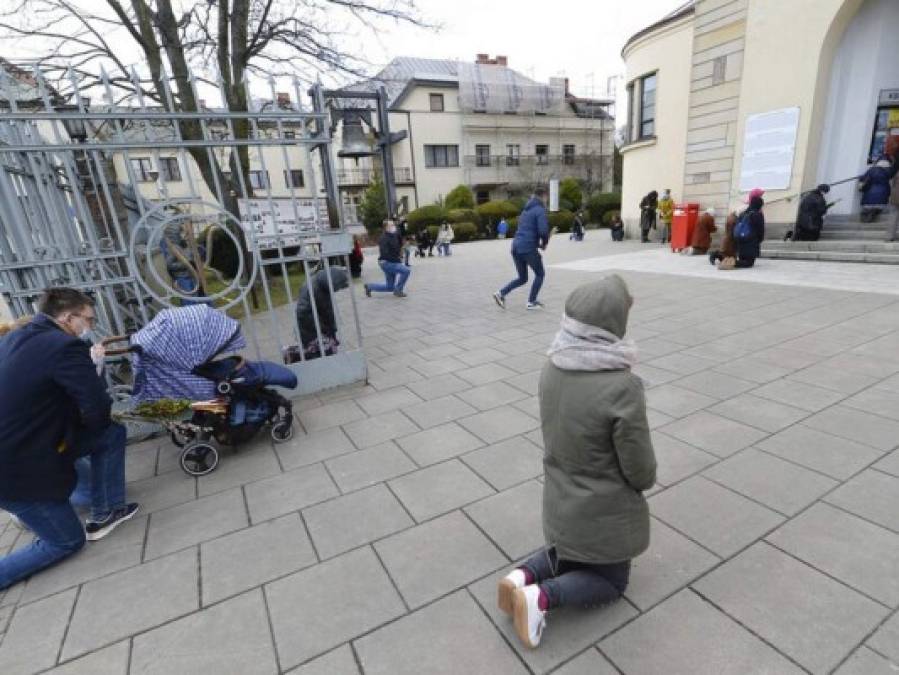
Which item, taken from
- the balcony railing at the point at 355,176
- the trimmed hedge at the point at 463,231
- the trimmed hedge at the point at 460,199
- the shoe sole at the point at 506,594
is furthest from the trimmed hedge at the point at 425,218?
the shoe sole at the point at 506,594

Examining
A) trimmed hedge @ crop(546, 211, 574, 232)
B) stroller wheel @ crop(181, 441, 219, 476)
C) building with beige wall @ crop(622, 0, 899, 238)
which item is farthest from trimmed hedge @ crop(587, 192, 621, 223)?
stroller wheel @ crop(181, 441, 219, 476)

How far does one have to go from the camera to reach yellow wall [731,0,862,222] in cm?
1020

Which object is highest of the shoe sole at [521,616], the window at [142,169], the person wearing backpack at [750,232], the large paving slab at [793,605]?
the window at [142,169]

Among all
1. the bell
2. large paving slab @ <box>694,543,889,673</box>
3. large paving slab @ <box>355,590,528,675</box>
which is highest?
the bell

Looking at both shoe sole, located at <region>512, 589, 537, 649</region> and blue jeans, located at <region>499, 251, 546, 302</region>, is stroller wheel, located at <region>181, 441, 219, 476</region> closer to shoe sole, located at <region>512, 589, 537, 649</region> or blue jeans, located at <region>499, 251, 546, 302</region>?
shoe sole, located at <region>512, 589, 537, 649</region>

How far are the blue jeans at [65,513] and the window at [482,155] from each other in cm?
3394

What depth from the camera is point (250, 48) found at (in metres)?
10.8

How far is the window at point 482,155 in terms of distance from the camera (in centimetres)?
3378

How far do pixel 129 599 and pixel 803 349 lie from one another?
6.13 meters

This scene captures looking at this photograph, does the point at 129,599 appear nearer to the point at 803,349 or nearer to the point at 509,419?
the point at 509,419

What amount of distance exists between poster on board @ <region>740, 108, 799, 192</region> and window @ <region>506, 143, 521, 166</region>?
24568 millimetres

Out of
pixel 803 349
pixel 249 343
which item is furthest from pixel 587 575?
pixel 249 343

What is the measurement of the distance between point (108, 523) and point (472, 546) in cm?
217

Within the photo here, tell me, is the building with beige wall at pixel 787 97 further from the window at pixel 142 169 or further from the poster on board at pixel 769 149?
the window at pixel 142 169
